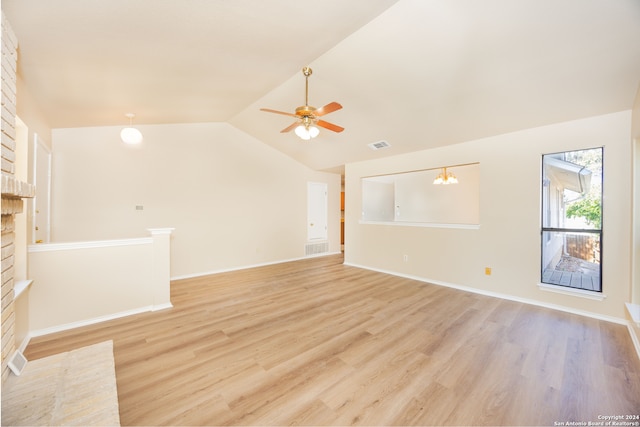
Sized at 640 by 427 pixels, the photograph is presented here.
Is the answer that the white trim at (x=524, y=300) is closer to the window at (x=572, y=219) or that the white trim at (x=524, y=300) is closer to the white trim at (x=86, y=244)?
the window at (x=572, y=219)

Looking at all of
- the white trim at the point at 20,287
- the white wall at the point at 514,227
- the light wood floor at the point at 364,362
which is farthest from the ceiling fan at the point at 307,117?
the white trim at the point at 20,287

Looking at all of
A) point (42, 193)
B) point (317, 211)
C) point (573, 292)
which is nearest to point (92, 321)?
point (42, 193)

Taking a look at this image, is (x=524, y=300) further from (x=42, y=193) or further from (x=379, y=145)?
(x=42, y=193)

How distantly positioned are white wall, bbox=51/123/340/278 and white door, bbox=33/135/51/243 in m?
0.19

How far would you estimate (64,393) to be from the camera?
176cm

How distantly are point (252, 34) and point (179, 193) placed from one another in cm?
373

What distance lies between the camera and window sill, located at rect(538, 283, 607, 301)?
124 inches

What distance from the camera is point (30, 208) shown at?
9.10 ft

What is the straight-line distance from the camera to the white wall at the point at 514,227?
9.90ft

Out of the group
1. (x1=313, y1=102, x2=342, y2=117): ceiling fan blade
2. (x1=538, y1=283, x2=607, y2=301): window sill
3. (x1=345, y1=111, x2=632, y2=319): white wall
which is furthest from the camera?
(x1=538, y1=283, x2=607, y2=301): window sill

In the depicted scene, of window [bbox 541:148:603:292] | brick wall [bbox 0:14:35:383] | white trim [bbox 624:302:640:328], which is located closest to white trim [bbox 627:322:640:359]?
white trim [bbox 624:302:640:328]

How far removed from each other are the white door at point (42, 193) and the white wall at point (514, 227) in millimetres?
5621

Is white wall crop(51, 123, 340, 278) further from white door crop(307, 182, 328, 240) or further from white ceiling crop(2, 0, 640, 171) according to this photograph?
white ceiling crop(2, 0, 640, 171)

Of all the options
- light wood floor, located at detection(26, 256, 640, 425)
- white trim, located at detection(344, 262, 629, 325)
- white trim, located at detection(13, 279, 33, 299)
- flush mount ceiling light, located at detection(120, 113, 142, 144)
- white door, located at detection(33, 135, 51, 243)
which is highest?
flush mount ceiling light, located at detection(120, 113, 142, 144)
